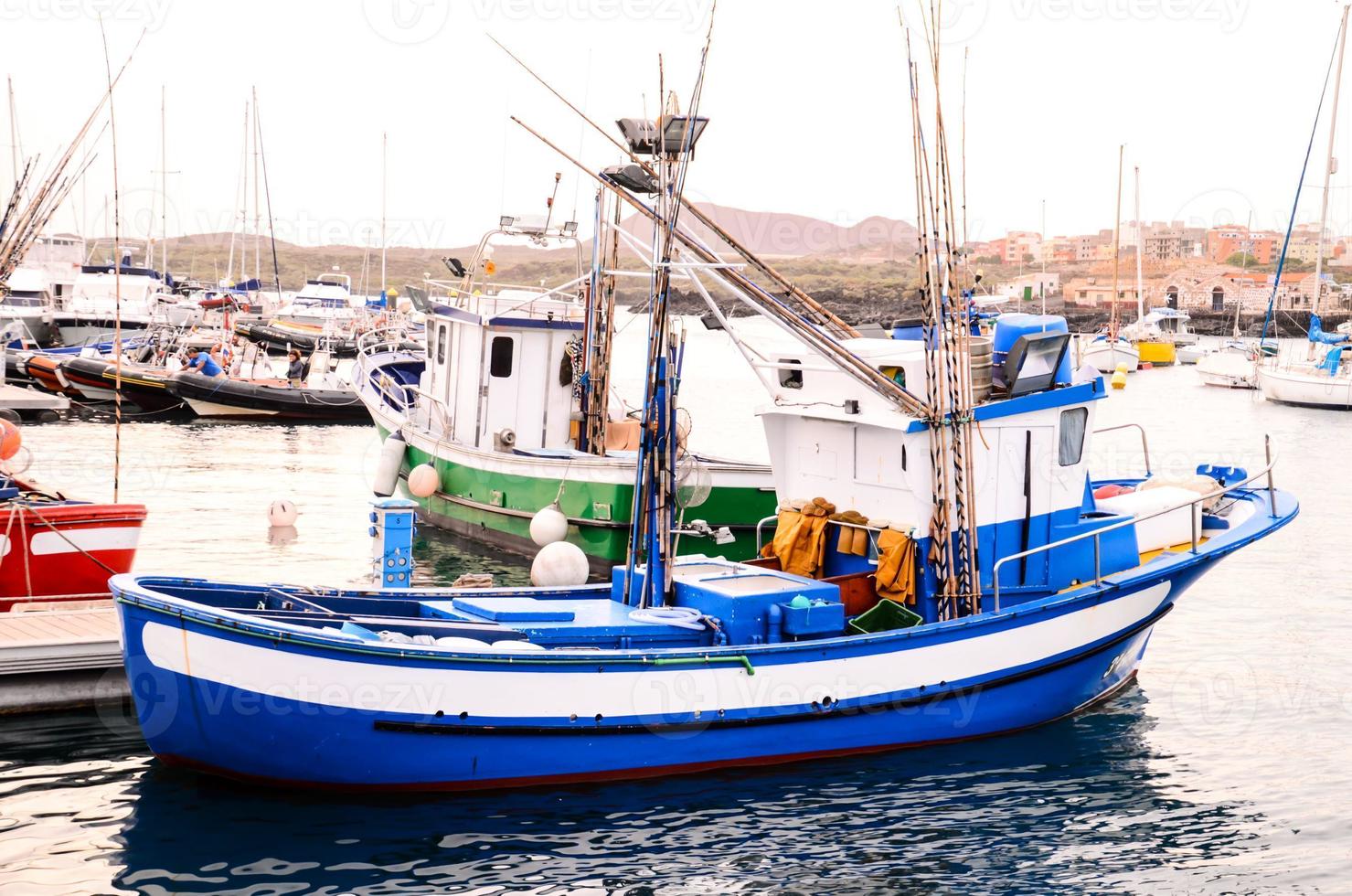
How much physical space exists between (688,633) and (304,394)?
27.9 m

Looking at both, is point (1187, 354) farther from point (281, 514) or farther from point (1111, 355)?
point (281, 514)

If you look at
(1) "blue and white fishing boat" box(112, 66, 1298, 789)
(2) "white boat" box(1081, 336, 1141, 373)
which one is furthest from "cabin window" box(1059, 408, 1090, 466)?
(2) "white boat" box(1081, 336, 1141, 373)

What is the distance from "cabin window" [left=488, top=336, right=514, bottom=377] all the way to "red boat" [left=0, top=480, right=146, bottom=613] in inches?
302

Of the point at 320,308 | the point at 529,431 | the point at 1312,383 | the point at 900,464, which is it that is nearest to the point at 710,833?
the point at 900,464

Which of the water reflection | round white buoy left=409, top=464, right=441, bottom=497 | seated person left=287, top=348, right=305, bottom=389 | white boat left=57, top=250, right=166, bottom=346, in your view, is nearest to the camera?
the water reflection

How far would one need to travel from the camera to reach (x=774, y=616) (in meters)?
10.5

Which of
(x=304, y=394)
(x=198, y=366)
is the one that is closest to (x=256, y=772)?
(x=304, y=394)

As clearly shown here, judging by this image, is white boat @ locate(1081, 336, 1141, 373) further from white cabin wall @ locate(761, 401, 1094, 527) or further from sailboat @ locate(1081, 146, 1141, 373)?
white cabin wall @ locate(761, 401, 1094, 527)

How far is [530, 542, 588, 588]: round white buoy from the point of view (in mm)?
13141

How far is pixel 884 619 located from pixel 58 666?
6.88m

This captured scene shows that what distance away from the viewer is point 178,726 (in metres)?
9.41

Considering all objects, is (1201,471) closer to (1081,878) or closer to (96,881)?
(1081,878)

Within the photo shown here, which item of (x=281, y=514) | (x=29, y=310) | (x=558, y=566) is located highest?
(x=29, y=310)

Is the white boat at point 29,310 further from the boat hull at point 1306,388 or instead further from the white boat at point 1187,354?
the white boat at point 1187,354
